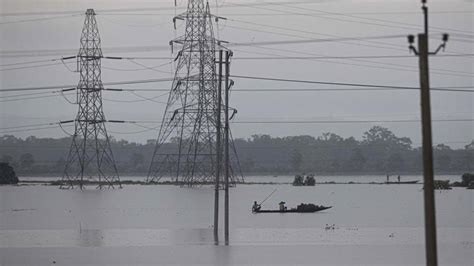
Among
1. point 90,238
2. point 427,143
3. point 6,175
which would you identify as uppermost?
point 6,175

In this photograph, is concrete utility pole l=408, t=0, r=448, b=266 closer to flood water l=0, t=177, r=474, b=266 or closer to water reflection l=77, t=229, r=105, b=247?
flood water l=0, t=177, r=474, b=266

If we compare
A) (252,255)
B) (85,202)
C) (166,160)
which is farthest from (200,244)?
(166,160)

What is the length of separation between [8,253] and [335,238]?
12.1 meters

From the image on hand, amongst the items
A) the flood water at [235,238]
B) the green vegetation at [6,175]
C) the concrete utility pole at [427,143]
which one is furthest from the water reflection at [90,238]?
the green vegetation at [6,175]

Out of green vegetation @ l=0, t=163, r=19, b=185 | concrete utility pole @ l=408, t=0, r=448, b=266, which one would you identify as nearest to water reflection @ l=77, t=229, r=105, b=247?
concrete utility pole @ l=408, t=0, r=448, b=266

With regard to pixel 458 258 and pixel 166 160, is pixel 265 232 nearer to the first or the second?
pixel 458 258

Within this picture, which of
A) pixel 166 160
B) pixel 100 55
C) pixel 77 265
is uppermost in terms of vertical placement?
pixel 100 55

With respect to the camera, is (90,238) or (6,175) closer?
(90,238)

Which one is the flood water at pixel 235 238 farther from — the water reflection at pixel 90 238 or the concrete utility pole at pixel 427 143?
the concrete utility pole at pixel 427 143

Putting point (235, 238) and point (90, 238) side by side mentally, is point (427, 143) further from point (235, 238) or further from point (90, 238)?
point (90, 238)

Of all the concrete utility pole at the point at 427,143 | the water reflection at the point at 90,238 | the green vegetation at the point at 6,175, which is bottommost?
the water reflection at the point at 90,238

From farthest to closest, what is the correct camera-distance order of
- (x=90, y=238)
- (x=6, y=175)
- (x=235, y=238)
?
(x=6, y=175) < (x=90, y=238) < (x=235, y=238)

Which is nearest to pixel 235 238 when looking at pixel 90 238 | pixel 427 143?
pixel 90 238

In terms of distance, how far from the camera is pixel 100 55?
7094 centimetres
